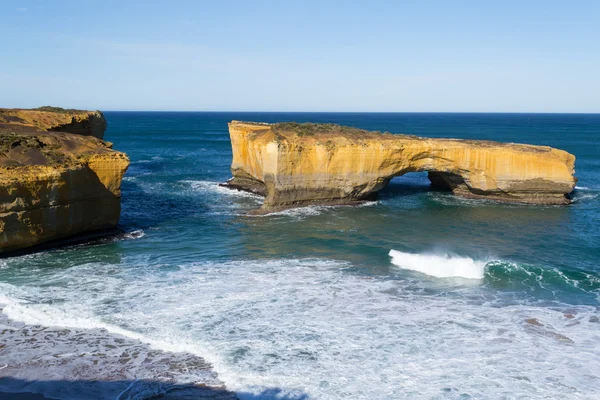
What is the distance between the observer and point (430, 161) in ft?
115

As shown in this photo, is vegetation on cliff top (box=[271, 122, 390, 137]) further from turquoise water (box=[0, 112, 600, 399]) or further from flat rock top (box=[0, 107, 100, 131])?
flat rock top (box=[0, 107, 100, 131])

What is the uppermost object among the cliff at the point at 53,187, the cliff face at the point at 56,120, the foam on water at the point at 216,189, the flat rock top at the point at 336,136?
the cliff face at the point at 56,120

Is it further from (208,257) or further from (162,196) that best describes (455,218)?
(162,196)

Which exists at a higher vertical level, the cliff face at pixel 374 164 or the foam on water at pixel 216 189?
the cliff face at pixel 374 164

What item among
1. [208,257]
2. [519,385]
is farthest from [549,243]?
[208,257]

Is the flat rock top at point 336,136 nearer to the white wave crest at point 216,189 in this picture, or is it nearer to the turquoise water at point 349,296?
the turquoise water at point 349,296

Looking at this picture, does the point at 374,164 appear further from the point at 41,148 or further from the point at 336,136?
the point at 41,148

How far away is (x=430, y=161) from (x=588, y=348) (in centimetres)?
2121

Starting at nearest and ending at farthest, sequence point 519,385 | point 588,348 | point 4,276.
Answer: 1. point 519,385
2. point 588,348
3. point 4,276

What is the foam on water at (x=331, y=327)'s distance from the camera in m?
13.2

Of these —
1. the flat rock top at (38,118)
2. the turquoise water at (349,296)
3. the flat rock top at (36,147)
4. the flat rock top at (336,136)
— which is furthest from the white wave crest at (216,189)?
the flat rock top at (36,147)

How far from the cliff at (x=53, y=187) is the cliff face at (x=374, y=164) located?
1018cm

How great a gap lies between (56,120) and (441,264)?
26.6 m

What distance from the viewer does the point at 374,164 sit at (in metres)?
33.7
